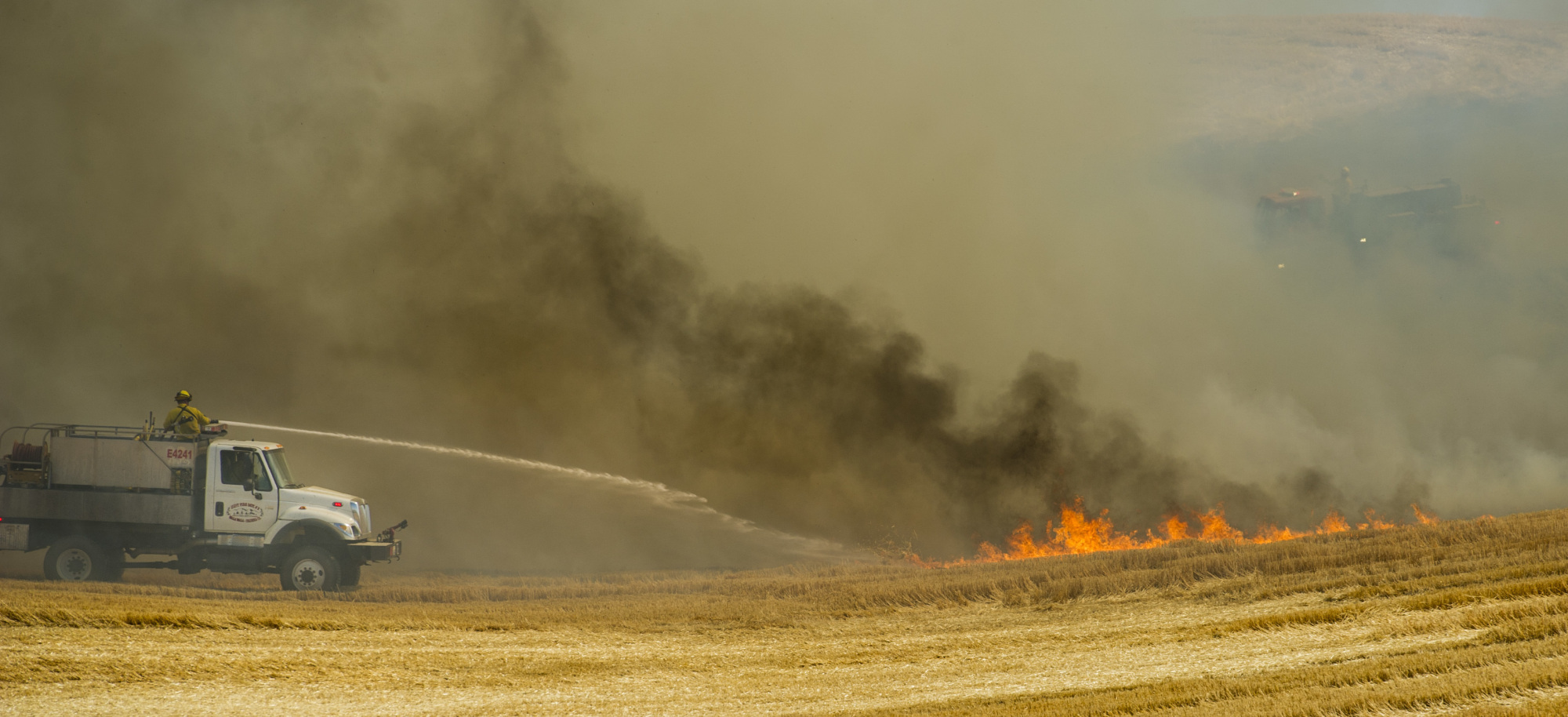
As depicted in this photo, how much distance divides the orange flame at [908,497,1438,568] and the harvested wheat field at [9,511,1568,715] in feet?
19.0

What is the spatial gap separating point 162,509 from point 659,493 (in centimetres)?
1300

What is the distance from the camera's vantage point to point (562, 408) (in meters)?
29.0

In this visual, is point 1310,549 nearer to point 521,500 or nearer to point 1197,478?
point 1197,478

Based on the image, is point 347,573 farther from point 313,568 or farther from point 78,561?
point 78,561

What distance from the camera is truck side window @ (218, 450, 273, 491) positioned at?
58.2 ft

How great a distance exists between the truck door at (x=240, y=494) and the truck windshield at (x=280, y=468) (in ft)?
0.44

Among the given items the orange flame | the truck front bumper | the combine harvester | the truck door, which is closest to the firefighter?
the combine harvester

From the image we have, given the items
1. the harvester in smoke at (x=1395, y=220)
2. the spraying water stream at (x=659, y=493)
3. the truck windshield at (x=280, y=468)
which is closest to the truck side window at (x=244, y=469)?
the truck windshield at (x=280, y=468)

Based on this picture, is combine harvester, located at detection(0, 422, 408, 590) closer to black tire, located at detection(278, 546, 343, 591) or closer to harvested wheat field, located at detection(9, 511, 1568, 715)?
black tire, located at detection(278, 546, 343, 591)

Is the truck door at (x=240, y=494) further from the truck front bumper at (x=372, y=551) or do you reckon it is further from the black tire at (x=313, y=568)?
the truck front bumper at (x=372, y=551)

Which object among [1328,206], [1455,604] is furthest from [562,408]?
[1328,206]

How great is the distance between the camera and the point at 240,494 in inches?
698

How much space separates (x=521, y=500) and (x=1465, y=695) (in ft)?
76.1

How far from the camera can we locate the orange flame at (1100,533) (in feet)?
81.7
